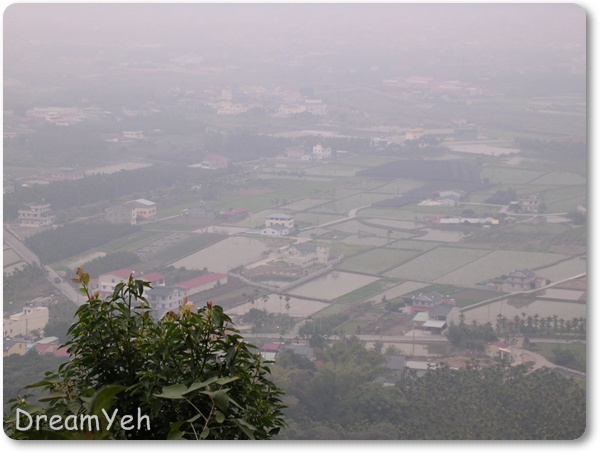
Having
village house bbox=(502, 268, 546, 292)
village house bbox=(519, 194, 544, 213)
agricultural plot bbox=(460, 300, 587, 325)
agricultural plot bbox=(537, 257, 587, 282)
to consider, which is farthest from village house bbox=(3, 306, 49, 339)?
village house bbox=(519, 194, 544, 213)

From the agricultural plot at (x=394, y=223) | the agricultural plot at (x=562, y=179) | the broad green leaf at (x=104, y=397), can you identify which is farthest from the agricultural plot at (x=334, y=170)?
the broad green leaf at (x=104, y=397)

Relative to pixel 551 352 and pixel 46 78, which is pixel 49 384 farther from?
pixel 46 78

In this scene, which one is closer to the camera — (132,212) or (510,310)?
(510,310)

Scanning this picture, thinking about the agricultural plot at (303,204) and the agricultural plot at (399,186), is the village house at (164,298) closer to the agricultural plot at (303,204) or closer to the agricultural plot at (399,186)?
the agricultural plot at (303,204)

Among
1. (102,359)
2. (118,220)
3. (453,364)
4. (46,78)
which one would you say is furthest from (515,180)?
(102,359)

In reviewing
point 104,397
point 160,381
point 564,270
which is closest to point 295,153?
point 564,270

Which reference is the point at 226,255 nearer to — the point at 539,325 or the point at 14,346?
the point at 14,346

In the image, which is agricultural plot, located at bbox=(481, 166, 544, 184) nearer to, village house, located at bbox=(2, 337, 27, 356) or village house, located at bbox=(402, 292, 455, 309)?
village house, located at bbox=(402, 292, 455, 309)
